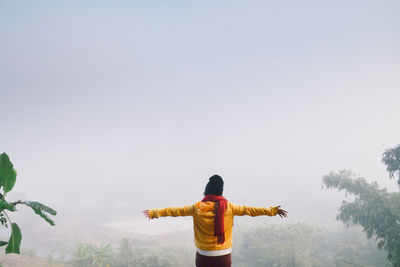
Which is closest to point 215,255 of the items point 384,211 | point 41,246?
point 384,211

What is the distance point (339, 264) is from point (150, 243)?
109ft

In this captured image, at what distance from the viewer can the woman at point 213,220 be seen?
2.76 metres

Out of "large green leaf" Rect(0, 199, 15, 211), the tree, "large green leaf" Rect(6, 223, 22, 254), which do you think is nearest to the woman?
"large green leaf" Rect(0, 199, 15, 211)

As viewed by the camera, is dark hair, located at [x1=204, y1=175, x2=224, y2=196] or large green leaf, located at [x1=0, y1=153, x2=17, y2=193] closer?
dark hair, located at [x1=204, y1=175, x2=224, y2=196]

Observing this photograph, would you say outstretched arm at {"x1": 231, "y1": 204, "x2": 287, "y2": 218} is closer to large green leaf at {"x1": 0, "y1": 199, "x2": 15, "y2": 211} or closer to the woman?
the woman

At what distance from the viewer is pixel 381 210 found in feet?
51.6

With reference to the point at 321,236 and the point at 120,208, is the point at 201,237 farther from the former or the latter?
the point at 120,208

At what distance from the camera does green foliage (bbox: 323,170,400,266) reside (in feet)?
46.4

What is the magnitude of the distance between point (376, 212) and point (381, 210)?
16.0 inches

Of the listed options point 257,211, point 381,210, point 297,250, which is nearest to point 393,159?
point 381,210

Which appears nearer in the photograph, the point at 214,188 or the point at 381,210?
the point at 214,188

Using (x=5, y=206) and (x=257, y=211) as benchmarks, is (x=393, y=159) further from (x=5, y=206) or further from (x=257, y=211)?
(x=5, y=206)

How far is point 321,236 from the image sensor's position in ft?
100

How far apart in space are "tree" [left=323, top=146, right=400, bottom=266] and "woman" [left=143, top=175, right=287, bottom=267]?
15.9 meters
